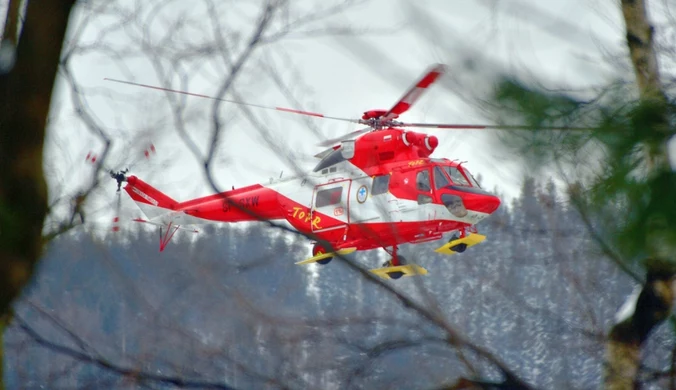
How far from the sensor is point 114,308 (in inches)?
266

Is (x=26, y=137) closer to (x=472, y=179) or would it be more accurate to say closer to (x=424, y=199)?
(x=424, y=199)

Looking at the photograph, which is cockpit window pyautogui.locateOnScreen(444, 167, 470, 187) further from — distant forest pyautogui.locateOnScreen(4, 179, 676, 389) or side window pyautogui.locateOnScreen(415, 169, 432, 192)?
distant forest pyautogui.locateOnScreen(4, 179, 676, 389)

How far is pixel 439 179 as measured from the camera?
1050 centimetres

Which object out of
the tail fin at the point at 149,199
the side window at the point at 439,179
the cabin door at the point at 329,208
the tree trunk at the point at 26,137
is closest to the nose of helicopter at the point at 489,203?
the side window at the point at 439,179

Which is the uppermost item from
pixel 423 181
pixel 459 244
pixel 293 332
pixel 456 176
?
pixel 456 176

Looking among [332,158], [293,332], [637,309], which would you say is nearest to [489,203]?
[332,158]

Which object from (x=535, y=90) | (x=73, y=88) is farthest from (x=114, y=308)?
(x=535, y=90)

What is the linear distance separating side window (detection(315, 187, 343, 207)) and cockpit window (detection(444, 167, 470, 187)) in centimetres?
132

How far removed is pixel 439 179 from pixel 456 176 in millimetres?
304

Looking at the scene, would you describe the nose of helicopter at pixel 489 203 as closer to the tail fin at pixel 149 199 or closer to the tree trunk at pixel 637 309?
the tail fin at pixel 149 199

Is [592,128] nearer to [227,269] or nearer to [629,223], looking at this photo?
[629,223]

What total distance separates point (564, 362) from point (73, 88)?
3247 mm

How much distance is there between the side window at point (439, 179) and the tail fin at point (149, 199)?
12.5 feet

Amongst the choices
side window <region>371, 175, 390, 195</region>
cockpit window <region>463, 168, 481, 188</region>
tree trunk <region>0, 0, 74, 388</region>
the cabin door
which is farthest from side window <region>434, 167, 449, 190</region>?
tree trunk <region>0, 0, 74, 388</region>
